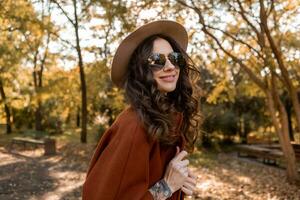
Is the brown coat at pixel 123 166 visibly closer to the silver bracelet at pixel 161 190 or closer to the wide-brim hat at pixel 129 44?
the silver bracelet at pixel 161 190

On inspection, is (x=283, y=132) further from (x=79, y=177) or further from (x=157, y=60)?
(x=157, y=60)

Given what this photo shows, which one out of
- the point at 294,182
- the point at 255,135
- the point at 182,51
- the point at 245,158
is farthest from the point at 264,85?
the point at 255,135

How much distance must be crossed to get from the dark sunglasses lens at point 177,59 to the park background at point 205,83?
0.63 metres

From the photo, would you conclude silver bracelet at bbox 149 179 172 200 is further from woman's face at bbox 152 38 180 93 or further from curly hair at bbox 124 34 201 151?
woman's face at bbox 152 38 180 93

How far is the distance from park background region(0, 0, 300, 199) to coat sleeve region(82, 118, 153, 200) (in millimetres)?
978

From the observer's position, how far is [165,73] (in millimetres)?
2131

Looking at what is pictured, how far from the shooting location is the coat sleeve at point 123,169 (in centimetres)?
179

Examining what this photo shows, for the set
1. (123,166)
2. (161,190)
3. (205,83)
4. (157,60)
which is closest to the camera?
(123,166)

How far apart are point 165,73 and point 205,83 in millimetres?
21982

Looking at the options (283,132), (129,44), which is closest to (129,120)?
(129,44)

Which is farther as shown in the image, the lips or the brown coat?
the lips

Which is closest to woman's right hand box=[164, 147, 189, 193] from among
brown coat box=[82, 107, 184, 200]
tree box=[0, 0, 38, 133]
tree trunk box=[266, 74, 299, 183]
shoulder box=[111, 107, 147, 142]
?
brown coat box=[82, 107, 184, 200]

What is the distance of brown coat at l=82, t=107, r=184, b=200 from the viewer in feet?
5.89

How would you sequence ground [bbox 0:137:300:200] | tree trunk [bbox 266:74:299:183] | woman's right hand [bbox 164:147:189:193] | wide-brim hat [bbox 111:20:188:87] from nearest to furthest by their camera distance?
1. woman's right hand [bbox 164:147:189:193]
2. wide-brim hat [bbox 111:20:188:87]
3. ground [bbox 0:137:300:200]
4. tree trunk [bbox 266:74:299:183]
